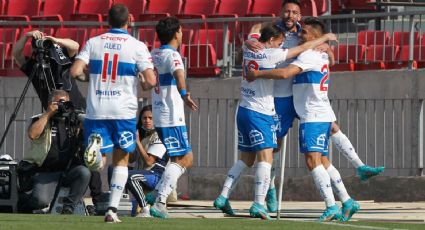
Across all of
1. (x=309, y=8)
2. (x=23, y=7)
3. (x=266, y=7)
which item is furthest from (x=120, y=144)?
(x=23, y=7)

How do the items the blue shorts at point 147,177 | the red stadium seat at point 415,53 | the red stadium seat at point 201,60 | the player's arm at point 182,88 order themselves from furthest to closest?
the red stadium seat at point 201,60
the red stadium seat at point 415,53
the blue shorts at point 147,177
the player's arm at point 182,88

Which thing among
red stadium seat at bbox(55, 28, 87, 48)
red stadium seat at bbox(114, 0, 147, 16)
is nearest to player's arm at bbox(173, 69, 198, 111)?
red stadium seat at bbox(55, 28, 87, 48)

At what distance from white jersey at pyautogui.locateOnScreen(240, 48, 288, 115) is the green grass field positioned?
55.3 inches

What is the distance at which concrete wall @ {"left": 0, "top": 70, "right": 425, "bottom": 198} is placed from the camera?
65.2 ft

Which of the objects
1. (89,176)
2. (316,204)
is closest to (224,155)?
(316,204)

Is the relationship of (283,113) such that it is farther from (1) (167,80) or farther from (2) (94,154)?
(2) (94,154)

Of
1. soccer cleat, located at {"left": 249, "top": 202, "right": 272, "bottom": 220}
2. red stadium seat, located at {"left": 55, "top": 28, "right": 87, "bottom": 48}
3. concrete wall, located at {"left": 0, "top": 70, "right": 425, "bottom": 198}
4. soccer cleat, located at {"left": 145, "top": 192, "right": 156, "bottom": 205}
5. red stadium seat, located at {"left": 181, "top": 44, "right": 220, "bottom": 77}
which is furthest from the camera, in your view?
red stadium seat, located at {"left": 55, "top": 28, "right": 87, "bottom": 48}

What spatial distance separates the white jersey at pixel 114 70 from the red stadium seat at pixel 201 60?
24.3ft

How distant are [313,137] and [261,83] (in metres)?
0.77

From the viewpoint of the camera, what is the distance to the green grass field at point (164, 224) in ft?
41.2

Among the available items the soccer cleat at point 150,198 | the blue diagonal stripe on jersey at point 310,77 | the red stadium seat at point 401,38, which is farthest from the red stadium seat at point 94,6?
the blue diagonal stripe on jersey at point 310,77

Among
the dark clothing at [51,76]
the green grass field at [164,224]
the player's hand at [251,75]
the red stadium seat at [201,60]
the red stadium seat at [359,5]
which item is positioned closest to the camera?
the green grass field at [164,224]

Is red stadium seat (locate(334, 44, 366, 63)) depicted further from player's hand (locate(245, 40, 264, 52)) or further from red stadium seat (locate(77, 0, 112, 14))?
player's hand (locate(245, 40, 264, 52))

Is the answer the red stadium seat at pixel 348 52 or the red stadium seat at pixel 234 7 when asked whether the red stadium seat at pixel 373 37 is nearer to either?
the red stadium seat at pixel 348 52
